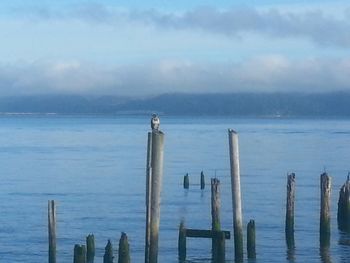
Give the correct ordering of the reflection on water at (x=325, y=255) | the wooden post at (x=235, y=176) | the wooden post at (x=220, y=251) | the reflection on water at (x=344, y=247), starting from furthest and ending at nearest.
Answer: the reflection on water at (x=344, y=247) < the reflection on water at (x=325, y=255) < the wooden post at (x=220, y=251) < the wooden post at (x=235, y=176)

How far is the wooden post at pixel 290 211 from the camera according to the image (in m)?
31.4

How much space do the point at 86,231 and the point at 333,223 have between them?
9772 mm

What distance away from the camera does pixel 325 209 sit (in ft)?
102

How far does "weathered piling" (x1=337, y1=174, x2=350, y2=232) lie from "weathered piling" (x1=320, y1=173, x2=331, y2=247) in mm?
2016

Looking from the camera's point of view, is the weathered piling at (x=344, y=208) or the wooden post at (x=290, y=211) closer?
the wooden post at (x=290, y=211)

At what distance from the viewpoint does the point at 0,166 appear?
2931 inches

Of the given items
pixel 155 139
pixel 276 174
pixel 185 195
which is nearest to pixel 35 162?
pixel 276 174

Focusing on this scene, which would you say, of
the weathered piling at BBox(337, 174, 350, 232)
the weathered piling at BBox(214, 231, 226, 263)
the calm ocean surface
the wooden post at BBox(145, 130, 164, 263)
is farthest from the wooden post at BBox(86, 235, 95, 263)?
the weathered piling at BBox(337, 174, 350, 232)

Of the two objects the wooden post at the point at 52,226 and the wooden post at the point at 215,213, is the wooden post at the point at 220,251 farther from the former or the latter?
the wooden post at the point at 52,226

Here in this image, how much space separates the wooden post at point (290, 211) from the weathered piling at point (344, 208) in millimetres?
2240

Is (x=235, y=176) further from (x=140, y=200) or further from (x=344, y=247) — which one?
(x=140, y=200)

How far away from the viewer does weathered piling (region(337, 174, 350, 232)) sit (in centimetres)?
3366

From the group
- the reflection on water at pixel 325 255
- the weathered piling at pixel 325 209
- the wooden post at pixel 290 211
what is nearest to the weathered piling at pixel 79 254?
the reflection on water at pixel 325 255

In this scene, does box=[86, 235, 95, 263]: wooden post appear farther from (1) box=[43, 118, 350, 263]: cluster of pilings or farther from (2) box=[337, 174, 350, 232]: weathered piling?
(2) box=[337, 174, 350, 232]: weathered piling
